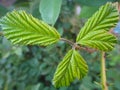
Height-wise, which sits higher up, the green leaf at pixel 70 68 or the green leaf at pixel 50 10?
the green leaf at pixel 50 10

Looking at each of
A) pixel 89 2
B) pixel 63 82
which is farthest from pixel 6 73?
pixel 63 82

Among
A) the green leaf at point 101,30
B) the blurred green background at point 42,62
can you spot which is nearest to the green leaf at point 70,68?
the green leaf at point 101,30

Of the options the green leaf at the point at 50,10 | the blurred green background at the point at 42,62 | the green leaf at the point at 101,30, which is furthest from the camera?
the blurred green background at the point at 42,62

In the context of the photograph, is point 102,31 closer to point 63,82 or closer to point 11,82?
point 63,82

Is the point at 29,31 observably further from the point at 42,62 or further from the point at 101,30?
the point at 42,62

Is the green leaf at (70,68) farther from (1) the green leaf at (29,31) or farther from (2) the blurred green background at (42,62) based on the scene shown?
(2) the blurred green background at (42,62)
